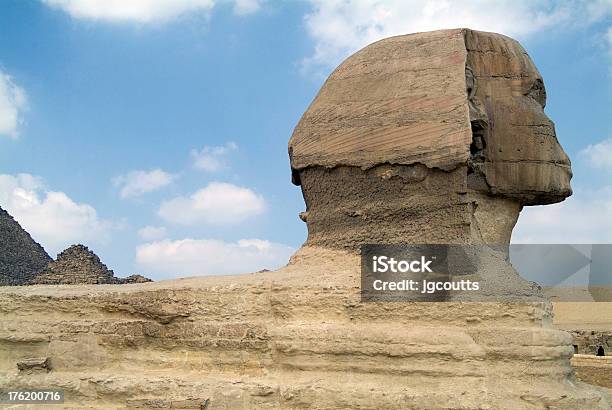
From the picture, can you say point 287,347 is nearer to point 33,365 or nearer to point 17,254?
point 33,365

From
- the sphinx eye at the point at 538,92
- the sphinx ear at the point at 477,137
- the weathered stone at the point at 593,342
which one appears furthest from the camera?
the weathered stone at the point at 593,342

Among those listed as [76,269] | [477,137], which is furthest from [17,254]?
[477,137]

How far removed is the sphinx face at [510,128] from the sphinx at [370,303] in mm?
13

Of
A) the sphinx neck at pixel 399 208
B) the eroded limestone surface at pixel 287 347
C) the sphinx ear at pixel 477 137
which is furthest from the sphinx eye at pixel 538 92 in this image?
the eroded limestone surface at pixel 287 347

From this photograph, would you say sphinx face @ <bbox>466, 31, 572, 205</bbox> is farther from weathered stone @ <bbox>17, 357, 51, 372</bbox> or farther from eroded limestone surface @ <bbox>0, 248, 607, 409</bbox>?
weathered stone @ <bbox>17, 357, 51, 372</bbox>

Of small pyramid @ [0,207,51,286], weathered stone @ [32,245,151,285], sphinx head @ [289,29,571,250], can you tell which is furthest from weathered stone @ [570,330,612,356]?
small pyramid @ [0,207,51,286]

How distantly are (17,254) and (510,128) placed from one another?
29011 mm

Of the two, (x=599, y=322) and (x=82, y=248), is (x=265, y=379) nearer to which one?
(x=82, y=248)

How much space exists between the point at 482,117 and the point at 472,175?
510 millimetres

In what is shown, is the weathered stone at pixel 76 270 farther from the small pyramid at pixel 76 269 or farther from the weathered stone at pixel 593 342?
the weathered stone at pixel 593 342

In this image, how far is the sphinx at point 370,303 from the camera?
4.88 m

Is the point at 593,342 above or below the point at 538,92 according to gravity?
below

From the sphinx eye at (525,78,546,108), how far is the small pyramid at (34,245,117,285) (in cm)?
1915

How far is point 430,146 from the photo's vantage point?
5.41m
